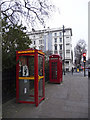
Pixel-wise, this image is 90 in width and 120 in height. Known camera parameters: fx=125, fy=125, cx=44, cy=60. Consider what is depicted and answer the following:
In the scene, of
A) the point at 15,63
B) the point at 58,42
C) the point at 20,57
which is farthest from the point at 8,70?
the point at 58,42

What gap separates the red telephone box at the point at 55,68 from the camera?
11.1 metres

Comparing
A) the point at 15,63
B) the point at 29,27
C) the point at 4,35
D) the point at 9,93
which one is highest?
the point at 29,27

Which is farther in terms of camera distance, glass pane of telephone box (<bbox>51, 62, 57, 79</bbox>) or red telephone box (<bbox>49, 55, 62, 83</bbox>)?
glass pane of telephone box (<bbox>51, 62, 57, 79</bbox>)

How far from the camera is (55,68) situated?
37.3ft

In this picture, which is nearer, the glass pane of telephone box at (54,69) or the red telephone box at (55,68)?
the red telephone box at (55,68)

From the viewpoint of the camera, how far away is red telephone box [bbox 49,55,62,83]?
11.1 meters

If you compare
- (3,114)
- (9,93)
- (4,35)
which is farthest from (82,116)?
(4,35)

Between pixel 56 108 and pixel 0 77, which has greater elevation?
pixel 0 77

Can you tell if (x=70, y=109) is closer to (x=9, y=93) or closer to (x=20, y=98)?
(x=20, y=98)

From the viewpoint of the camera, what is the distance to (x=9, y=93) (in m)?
5.68

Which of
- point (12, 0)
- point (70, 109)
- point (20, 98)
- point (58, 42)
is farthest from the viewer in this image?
point (58, 42)

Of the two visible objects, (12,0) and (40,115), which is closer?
(40,115)

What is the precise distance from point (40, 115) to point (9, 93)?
2.16 m

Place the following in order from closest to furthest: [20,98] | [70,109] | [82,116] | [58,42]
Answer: [82,116] → [70,109] → [20,98] → [58,42]
